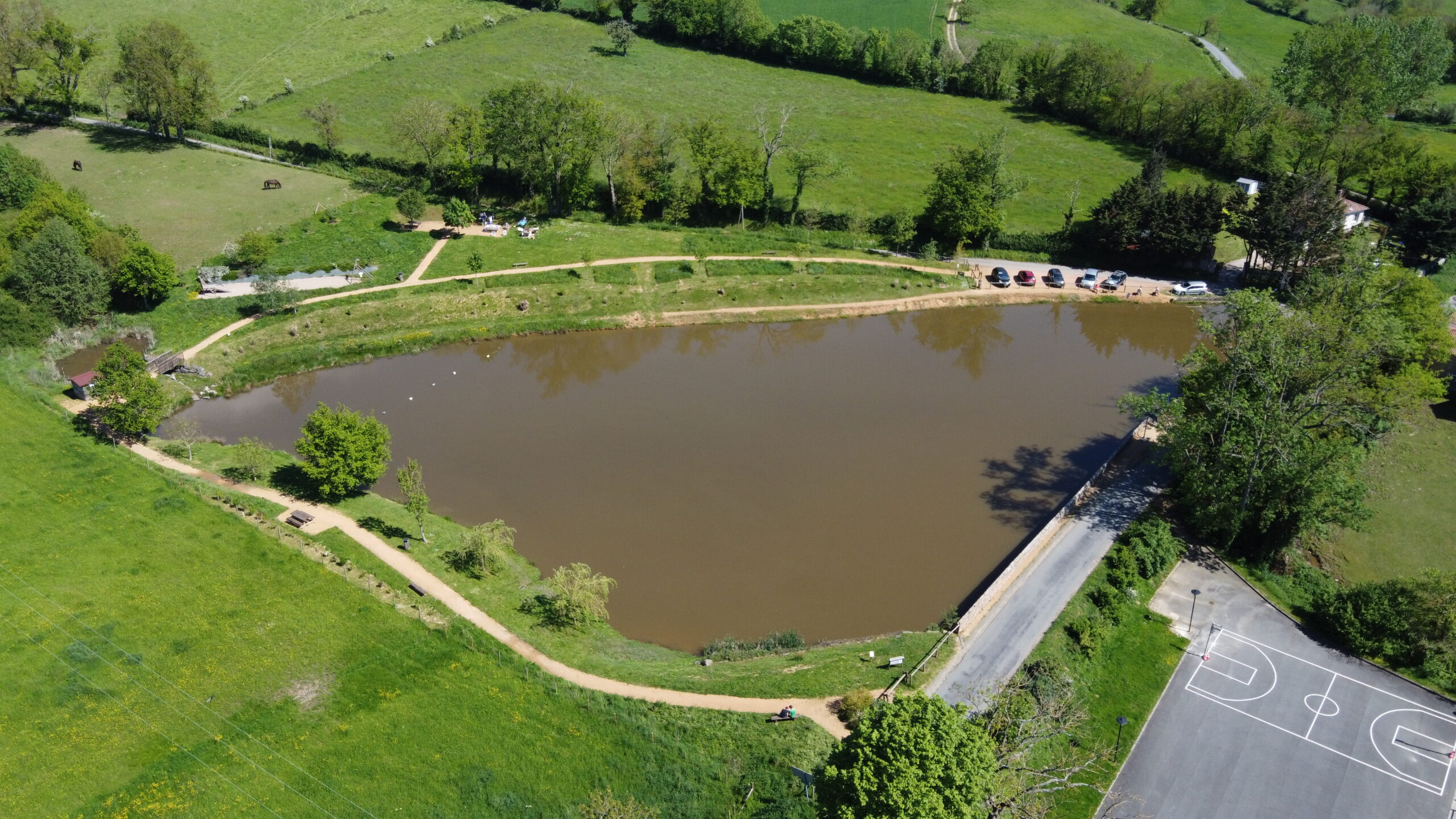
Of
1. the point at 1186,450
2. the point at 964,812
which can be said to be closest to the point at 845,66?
the point at 1186,450

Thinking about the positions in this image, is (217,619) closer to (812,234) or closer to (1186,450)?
(1186,450)

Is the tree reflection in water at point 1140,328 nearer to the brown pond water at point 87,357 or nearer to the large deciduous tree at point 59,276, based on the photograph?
the brown pond water at point 87,357

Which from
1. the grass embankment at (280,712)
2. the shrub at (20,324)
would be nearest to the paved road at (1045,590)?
the grass embankment at (280,712)

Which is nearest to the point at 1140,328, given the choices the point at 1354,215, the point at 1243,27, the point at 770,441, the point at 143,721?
the point at 1354,215

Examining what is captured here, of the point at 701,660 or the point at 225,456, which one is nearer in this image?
the point at 701,660

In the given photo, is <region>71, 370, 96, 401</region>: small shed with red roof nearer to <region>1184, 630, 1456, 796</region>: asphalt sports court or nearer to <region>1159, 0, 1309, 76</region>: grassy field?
<region>1184, 630, 1456, 796</region>: asphalt sports court

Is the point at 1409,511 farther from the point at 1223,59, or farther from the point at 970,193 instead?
the point at 1223,59

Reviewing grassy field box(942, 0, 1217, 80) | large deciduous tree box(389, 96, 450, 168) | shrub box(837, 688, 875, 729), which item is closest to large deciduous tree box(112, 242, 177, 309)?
large deciduous tree box(389, 96, 450, 168)
